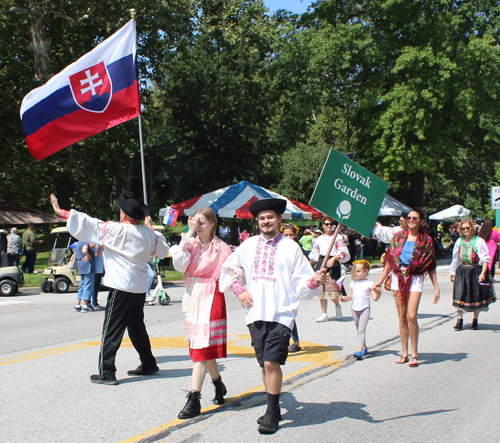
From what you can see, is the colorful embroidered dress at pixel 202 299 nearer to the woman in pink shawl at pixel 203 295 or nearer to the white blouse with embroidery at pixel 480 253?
the woman in pink shawl at pixel 203 295

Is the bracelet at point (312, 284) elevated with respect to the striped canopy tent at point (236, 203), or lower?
lower

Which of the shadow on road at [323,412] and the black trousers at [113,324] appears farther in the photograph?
the black trousers at [113,324]

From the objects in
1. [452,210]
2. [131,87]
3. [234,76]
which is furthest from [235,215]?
[452,210]

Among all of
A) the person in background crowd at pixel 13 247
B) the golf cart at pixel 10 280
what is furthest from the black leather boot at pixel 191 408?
the person in background crowd at pixel 13 247

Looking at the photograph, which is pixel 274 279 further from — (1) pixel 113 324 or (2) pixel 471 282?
(2) pixel 471 282

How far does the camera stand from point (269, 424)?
4.45 m

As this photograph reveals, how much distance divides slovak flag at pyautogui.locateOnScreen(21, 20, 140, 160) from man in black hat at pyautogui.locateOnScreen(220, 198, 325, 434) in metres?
6.68

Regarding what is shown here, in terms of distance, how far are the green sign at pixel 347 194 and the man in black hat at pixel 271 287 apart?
507mm

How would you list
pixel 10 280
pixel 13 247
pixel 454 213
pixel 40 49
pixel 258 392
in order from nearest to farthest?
1. pixel 258 392
2. pixel 10 280
3. pixel 13 247
4. pixel 40 49
5. pixel 454 213

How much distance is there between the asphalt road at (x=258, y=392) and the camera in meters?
4.50

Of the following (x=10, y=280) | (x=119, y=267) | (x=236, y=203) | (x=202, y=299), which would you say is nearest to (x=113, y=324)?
(x=119, y=267)

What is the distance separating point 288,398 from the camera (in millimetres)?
5426

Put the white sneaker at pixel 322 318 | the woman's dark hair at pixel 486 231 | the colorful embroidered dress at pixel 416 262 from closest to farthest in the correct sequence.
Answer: the colorful embroidered dress at pixel 416 262, the white sneaker at pixel 322 318, the woman's dark hair at pixel 486 231

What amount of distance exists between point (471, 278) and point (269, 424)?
6218mm
